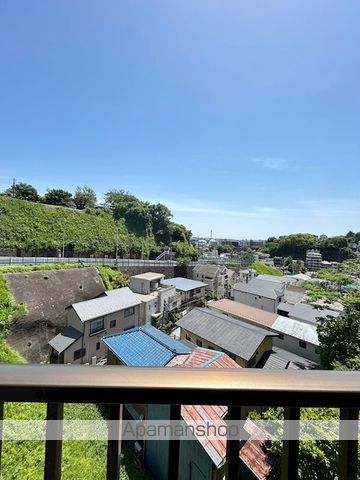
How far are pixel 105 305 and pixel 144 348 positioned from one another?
5.34 metres

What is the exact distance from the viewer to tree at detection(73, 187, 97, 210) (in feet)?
83.8

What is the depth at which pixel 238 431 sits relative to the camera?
591 mm

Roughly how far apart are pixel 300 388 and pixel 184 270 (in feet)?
78.5

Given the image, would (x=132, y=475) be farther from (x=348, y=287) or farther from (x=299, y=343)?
(x=348, y=287)

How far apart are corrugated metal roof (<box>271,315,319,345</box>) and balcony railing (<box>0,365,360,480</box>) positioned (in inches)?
470

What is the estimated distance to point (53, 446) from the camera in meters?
0.55

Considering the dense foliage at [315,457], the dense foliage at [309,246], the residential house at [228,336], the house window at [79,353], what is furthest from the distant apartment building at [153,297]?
the dense foliage at [309,246]

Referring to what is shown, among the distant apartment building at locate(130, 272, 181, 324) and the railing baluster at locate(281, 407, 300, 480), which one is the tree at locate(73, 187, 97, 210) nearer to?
the distant apartment building at locate(130, 272, 181, 324)

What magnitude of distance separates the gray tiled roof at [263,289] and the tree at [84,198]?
17409 millimetres

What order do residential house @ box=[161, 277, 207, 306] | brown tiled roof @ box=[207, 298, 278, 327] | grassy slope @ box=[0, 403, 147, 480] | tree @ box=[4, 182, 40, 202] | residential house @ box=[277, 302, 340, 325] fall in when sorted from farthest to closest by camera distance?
tree @ box=[4, 182, 40, 202] < residential house @ box=[161, 277, 207, 306] < residential house @ box=[277, 302, 340, 325] < brown tiled roof @ box=[207, 298, 278, 327] < grassy slope @ box=[0, 403, 147, 480]

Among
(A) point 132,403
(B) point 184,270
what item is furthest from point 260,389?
(B) point 184,270

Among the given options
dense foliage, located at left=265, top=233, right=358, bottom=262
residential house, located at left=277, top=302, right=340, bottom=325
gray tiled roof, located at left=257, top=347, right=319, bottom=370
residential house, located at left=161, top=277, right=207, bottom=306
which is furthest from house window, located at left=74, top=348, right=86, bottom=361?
dense foliage, located at left=265, top=233, right=358, bottom=262

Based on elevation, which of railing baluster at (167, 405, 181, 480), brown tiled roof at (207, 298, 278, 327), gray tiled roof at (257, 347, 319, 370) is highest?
railing baluster at (167, 405, 181, 480)

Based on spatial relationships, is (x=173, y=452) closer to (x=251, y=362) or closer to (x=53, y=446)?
(x=53, y=446)
